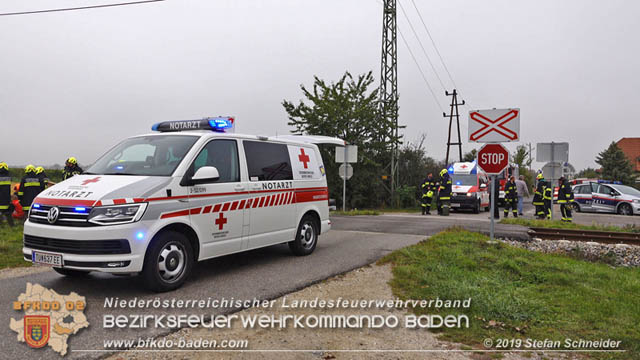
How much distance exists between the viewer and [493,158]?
8.95 meters

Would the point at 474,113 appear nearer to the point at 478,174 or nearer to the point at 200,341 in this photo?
the point at 200,341

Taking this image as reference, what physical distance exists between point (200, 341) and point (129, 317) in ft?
3.27

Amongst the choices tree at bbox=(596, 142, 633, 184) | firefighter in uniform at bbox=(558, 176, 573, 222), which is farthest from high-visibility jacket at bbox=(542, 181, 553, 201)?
tree at bbox=(596, 142, 633, 184)

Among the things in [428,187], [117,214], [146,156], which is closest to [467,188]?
[428,187]

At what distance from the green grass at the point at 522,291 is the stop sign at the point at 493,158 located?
157 cm

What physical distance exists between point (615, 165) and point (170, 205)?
6192cm

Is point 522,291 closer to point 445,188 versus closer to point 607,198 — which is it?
point 445,188

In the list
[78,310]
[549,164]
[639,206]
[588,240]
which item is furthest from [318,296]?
[639,206]

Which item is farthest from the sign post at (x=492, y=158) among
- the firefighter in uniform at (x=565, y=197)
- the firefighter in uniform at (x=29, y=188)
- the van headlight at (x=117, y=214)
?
the firefighter in uniform at (x=29, y=188)

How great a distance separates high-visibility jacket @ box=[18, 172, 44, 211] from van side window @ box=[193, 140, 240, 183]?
729cm

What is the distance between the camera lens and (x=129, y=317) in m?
4.48

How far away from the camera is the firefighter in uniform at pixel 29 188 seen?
36.2 ft

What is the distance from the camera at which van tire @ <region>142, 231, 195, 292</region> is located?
512 cm

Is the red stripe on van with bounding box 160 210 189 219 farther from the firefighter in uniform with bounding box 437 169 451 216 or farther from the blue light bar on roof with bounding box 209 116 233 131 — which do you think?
the firefighter in uniform with bounding box 437 169 451 216
